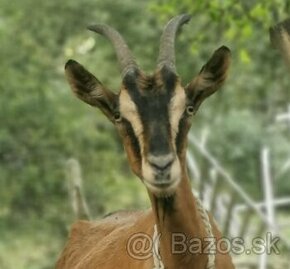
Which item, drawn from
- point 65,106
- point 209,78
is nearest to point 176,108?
point 209,78

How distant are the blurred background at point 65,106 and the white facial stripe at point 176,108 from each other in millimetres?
6026

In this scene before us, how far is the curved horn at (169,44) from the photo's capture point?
591 cm

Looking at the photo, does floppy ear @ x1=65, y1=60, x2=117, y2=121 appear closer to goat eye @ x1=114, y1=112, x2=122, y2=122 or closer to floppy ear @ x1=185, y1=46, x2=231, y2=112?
goat eye @ x1=114, y1=112, x2=122, y2=122

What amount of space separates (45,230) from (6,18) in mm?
3478

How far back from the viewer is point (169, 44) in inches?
241

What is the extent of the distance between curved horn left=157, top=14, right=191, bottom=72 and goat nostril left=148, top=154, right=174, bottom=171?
660mm

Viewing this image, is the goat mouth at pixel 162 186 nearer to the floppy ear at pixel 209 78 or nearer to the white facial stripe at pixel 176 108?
the white facial stripe at pixel 176 108

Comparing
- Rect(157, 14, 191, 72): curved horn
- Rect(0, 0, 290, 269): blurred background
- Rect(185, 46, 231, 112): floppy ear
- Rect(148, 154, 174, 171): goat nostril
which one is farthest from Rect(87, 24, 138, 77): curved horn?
Rect(0, 0, 290, 269): blurred background

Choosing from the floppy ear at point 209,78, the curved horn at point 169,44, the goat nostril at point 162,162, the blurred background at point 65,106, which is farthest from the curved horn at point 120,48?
the blurred background at point 65,106

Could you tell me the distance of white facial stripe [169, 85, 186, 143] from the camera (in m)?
5.51

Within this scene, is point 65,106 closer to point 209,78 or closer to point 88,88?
point 88,88

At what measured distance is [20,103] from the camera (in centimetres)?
1554

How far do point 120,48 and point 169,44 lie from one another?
0.33 m

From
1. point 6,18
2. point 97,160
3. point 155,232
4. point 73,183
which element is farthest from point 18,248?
point 155,232
